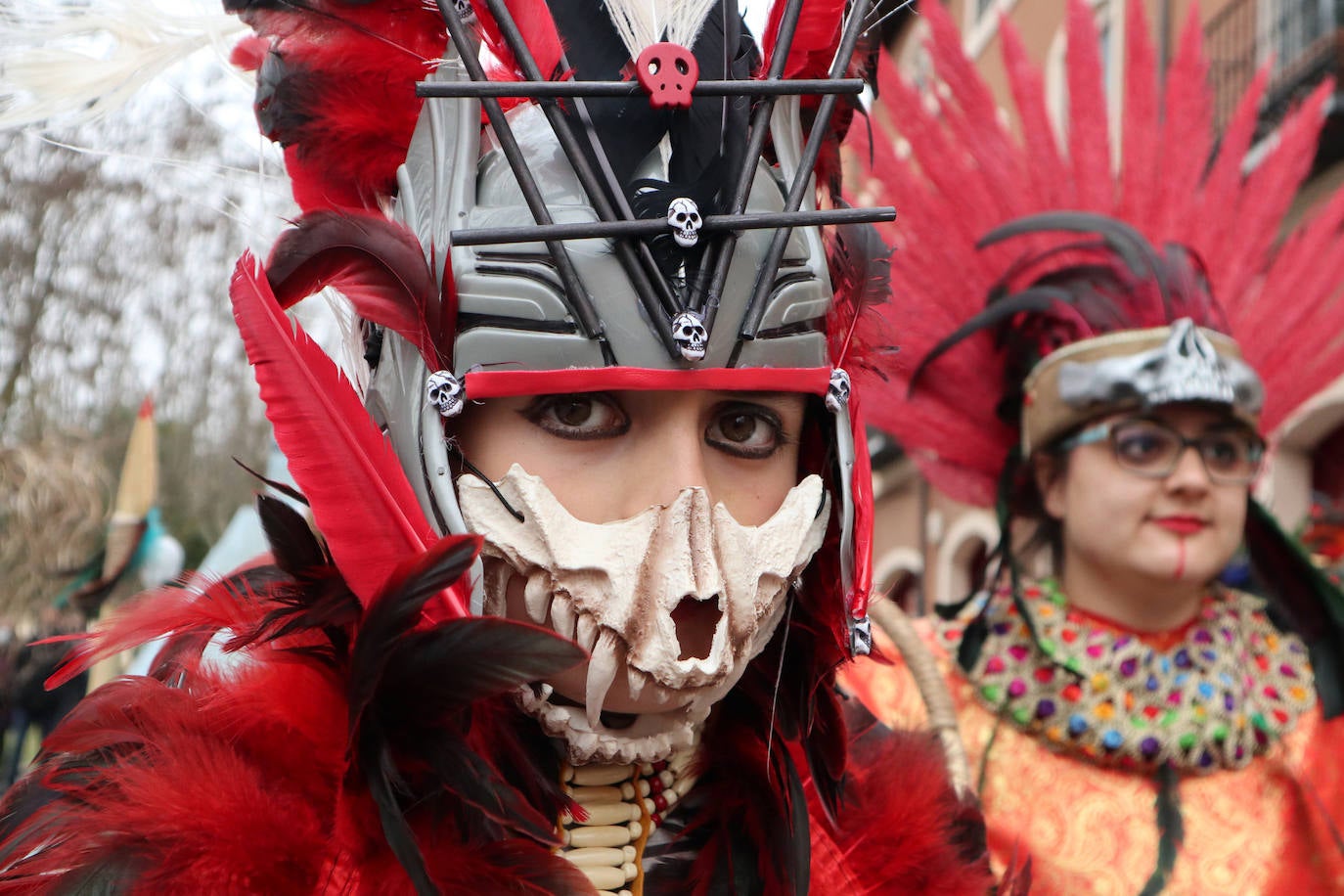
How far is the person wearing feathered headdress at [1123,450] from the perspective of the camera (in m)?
3.18

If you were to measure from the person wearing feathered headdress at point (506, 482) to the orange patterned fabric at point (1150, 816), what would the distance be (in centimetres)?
149

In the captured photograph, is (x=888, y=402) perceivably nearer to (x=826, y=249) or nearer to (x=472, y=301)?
(x=826, y=249)

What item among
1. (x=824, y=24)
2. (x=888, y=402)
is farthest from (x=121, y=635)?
(x=888, y=402)

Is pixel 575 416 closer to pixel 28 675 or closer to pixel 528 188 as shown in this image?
pixel 528 188

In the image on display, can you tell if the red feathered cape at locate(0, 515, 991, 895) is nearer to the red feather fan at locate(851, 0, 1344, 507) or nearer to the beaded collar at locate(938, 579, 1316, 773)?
the beaded collar at locate(938, 579, 1316, 773)

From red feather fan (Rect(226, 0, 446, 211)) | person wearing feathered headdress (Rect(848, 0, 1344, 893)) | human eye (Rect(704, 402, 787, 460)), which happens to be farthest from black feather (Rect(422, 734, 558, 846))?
person wearing feathered headdress (Rect(848, 0, 1344, 893))

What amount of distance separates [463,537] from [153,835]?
0.49 m

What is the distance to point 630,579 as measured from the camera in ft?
5.07

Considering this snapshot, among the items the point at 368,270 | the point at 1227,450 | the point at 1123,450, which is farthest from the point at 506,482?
the point at 1227,450

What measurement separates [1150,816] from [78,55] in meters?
2.70

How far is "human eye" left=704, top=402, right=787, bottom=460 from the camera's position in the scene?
172 centimetres

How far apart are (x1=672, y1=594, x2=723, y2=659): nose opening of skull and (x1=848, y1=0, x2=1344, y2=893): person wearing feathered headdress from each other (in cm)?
175

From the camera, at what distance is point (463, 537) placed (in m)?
1.47

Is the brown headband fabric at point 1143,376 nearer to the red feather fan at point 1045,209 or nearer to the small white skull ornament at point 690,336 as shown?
the red feather fan at point 1045,209
